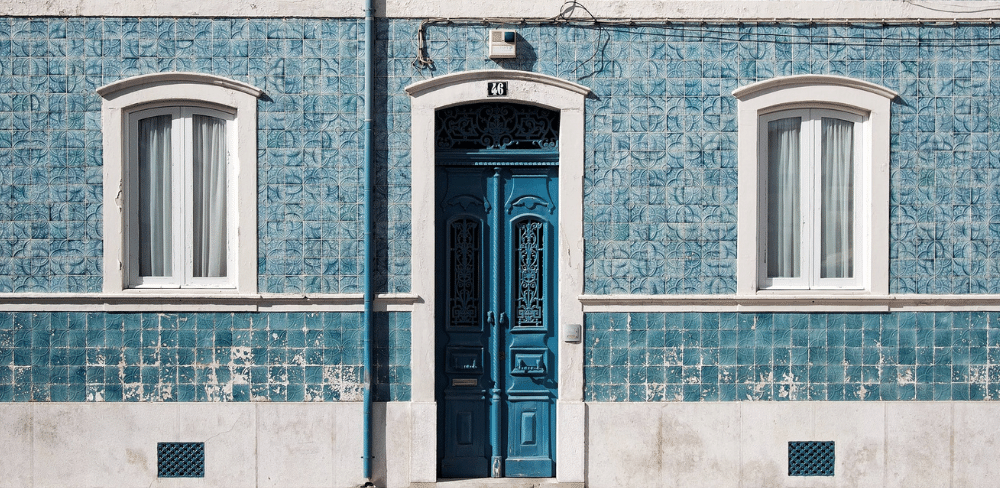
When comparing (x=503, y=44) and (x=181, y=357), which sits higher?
(x=503, y=44)

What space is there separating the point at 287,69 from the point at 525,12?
213 cm

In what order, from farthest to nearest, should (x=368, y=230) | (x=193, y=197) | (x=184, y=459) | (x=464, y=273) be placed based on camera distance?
(x=464, y=273), (x=193, y=197), (x=184, y=459), (x=368, y=230)

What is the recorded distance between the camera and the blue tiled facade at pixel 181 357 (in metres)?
8.18

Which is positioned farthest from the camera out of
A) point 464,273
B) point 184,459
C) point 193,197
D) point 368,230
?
point 464,273

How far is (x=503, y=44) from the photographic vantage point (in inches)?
320

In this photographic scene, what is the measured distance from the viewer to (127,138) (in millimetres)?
8227

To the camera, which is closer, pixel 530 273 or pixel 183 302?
pixel 183 302

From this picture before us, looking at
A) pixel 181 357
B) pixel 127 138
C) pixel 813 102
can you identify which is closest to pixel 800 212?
pixel 813 102

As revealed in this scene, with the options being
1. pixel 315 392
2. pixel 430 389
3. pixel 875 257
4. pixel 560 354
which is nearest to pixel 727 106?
pixel 875 257

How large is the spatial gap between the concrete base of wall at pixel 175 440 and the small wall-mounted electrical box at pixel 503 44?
329cm

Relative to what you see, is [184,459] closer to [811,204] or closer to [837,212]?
[811,204]

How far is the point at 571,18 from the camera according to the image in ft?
27.0

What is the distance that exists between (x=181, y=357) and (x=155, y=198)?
4.70 ft

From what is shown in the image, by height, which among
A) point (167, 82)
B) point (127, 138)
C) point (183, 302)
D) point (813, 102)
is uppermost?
point (167, 82)
